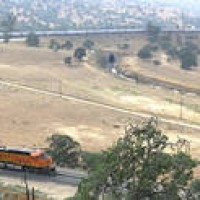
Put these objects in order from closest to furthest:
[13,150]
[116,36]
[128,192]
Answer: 1. [128,192]
2. [13,150]
3. [116,36]

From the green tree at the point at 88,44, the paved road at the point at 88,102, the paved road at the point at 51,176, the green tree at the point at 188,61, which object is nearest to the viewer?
A: the paved road at the point at 51,176

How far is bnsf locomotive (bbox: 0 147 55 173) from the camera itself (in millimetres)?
49844

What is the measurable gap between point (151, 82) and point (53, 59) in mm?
28088

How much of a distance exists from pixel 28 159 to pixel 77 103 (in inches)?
1625

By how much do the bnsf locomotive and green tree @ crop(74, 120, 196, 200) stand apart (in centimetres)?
2093

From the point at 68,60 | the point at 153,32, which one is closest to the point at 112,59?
the point at 68,60

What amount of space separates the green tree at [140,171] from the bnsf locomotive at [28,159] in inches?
824

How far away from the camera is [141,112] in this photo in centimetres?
8781

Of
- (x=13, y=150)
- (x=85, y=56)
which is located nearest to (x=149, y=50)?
(x=85, y=56)

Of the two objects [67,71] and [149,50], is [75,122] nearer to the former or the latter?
[67,71]

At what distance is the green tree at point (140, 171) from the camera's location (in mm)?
28297

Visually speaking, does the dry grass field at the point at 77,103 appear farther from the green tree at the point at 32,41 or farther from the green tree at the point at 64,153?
the green tree at the point at 64,153

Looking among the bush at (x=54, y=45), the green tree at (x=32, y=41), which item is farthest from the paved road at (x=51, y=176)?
the green tree at (x=32, y=41)

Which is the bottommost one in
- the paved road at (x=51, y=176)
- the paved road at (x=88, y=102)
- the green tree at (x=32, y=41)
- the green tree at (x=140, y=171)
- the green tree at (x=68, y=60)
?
the paved road at (x=88, y=102)
